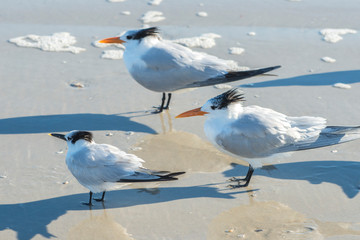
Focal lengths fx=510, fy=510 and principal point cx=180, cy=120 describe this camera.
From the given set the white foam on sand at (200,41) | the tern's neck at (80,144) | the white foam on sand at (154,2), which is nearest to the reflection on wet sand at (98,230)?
the tern's neck at (80,144)

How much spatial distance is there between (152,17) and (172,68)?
2.79 meters

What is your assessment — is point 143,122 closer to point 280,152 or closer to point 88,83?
point 88,83

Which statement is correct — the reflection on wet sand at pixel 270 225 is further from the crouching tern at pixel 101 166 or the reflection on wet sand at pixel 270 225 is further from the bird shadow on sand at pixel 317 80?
the bird shadow on sand at pixel 317 80

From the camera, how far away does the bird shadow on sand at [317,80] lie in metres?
6.27

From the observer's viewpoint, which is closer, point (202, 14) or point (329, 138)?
point (329, 138)

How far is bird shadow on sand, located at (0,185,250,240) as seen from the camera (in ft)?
12.7

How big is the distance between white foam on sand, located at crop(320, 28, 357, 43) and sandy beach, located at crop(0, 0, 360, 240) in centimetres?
4

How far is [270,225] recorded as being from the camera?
13.0 feet

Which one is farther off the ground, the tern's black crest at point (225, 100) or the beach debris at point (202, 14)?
the tern's black crest at point (225, 100)

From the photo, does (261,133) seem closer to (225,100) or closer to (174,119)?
(225,100)

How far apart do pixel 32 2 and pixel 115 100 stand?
3.64m

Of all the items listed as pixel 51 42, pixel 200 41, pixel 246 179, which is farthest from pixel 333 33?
pixel 51 42

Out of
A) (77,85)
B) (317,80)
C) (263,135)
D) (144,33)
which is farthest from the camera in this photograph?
(317,80)

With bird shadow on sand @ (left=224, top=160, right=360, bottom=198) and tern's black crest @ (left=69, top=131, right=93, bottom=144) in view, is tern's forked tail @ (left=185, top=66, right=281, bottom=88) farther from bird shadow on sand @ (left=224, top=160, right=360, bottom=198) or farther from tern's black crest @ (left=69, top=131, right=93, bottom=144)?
tern's black crest @ (left=69, top=131, right=93, bottom=144)
